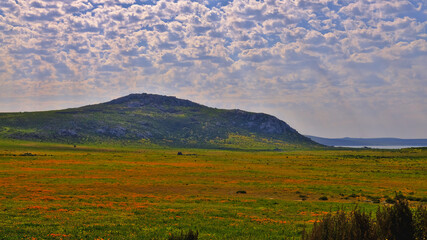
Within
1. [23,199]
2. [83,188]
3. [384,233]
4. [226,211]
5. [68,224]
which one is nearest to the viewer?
[384,233]

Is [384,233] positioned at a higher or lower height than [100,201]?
higher

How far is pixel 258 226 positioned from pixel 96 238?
37.0 feet

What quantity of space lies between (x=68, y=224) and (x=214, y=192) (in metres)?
27.5

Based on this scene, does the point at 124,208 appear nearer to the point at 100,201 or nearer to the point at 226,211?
the point at 100,201

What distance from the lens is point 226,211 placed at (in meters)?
31.6

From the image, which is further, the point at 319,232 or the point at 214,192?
the point at 214,192

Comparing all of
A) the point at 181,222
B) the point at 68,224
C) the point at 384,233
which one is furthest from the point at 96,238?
the point at 384,233

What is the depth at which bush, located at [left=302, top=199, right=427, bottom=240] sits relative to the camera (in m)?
12.4

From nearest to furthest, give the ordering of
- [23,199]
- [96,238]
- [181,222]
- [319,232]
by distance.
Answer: [319,232]
[96,238]
[181,222]
[23,199]

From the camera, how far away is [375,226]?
13.4 m

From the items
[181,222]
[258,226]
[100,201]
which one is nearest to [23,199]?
[100,201]

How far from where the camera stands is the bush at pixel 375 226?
12367 millimetres

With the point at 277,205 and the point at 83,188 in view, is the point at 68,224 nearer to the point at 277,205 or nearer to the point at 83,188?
the point at 277,205

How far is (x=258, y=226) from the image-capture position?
80.4 ft
